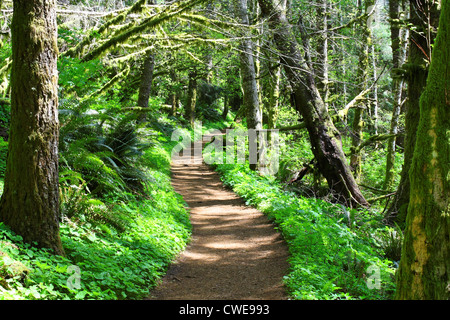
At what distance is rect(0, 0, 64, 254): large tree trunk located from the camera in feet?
12.9

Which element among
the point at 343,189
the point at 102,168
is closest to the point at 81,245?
the point at 102,168

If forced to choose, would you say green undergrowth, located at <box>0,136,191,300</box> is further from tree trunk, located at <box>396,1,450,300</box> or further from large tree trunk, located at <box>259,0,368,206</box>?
large tree trunk, located at <box>259,0,368,206</box>

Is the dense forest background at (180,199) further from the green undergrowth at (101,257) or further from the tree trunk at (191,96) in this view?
the tree trunk at (191,96)

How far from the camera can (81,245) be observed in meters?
4.80

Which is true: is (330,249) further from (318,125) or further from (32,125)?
(32,125)

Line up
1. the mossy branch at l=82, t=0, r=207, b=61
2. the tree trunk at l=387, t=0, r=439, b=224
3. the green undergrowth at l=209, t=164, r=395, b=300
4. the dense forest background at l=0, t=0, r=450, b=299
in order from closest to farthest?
the dense forest background at l=0, t=0, r=450, b=299
the green undergrowth at l=209, t=164, r=395, b=300
the tree trunk at l=387, t=0, r=439, b=224
the mossy branch at l=82, t=0, r=207, b=61

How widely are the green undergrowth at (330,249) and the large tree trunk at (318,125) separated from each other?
668 millimetres

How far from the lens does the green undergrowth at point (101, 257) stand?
3486 mm

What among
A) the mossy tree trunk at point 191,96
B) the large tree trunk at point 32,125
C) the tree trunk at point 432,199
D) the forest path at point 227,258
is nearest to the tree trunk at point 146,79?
the forest path at point 227,258

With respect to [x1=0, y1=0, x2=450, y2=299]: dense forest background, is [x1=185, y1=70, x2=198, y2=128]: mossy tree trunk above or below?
above

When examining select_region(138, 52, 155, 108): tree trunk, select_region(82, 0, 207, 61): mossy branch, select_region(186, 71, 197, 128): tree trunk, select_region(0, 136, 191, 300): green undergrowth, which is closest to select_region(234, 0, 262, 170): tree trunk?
A: select_region(138, 52, 155, 108): tree trunk

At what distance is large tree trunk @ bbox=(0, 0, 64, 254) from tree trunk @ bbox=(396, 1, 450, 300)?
3715 mm

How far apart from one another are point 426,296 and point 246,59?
10.2 m

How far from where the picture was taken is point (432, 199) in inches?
127
